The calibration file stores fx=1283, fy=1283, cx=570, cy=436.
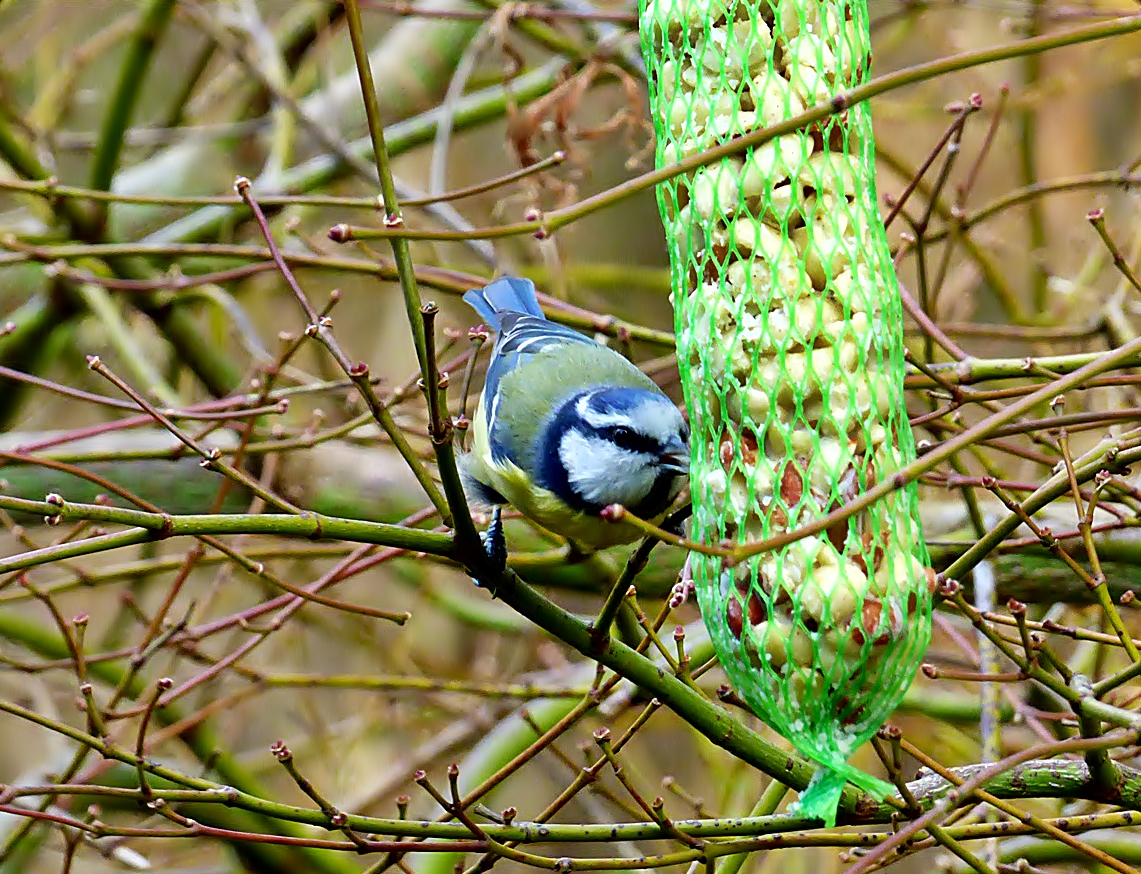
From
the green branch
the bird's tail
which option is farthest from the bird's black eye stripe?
the bird's tail

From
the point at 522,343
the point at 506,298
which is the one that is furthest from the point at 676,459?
the point at 506,298

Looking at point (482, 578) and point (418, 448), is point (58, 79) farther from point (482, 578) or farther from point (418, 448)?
point (482, 578)

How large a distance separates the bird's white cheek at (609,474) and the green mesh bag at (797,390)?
185mm

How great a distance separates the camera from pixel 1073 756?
1.83m

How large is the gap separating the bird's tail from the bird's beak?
83 cm

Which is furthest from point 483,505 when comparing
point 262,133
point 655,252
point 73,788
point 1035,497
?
point 655,252

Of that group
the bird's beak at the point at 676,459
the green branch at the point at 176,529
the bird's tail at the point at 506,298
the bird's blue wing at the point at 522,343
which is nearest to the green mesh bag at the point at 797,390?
the bird's beak at the point at 676,459

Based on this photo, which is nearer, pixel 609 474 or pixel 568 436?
pixel 609 474

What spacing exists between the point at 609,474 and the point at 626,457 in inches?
1.7

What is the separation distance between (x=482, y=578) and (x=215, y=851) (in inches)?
138

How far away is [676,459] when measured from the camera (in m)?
1.89

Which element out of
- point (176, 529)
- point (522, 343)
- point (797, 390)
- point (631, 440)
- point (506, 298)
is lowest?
point (176, 529)

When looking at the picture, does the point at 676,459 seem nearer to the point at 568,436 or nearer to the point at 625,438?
the point at 625,438

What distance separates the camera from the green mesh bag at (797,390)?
5.20 ft
